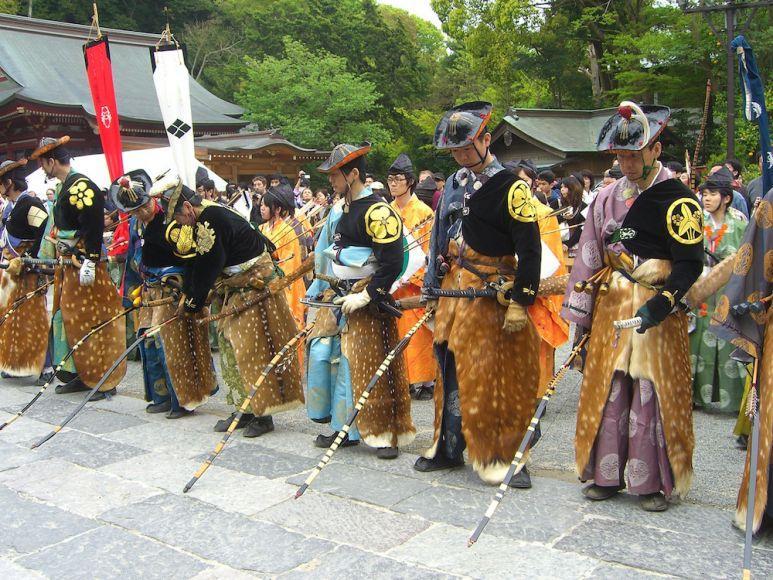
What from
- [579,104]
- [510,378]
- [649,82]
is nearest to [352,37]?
[579,104]

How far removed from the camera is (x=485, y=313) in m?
4.29

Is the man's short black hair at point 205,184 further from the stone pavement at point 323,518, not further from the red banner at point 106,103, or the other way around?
the stone pavement at point 323,518

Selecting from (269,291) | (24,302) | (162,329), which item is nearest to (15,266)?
(24,302)

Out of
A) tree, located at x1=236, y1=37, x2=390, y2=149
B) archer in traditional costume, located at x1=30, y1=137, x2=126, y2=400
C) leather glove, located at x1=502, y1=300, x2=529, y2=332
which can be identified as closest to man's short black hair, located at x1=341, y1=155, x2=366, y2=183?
leather glove, located at x1=502, y1=300, x2=529, y2=332

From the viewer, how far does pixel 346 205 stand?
495cm

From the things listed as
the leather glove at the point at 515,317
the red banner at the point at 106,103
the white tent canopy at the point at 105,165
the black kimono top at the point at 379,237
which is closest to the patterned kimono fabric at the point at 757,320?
the leather glove at the point at 515,317

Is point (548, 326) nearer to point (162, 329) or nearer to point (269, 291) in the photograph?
point (269, 291)

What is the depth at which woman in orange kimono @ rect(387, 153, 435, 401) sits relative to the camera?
6.57 metres

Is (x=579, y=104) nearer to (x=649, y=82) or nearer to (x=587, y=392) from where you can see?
(x=649, y=82)

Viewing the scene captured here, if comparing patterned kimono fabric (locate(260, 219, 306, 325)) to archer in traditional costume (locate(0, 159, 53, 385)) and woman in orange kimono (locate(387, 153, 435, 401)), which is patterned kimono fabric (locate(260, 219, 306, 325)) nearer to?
woman in orange kimono (locate(387, 153, 435, 401))

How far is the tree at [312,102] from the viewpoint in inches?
988

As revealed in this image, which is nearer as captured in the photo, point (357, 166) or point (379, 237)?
point (379, 237)

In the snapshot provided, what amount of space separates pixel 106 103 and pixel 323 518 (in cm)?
481

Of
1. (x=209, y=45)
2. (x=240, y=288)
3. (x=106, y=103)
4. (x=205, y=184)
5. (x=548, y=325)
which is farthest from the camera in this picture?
(x=209, y=45)
